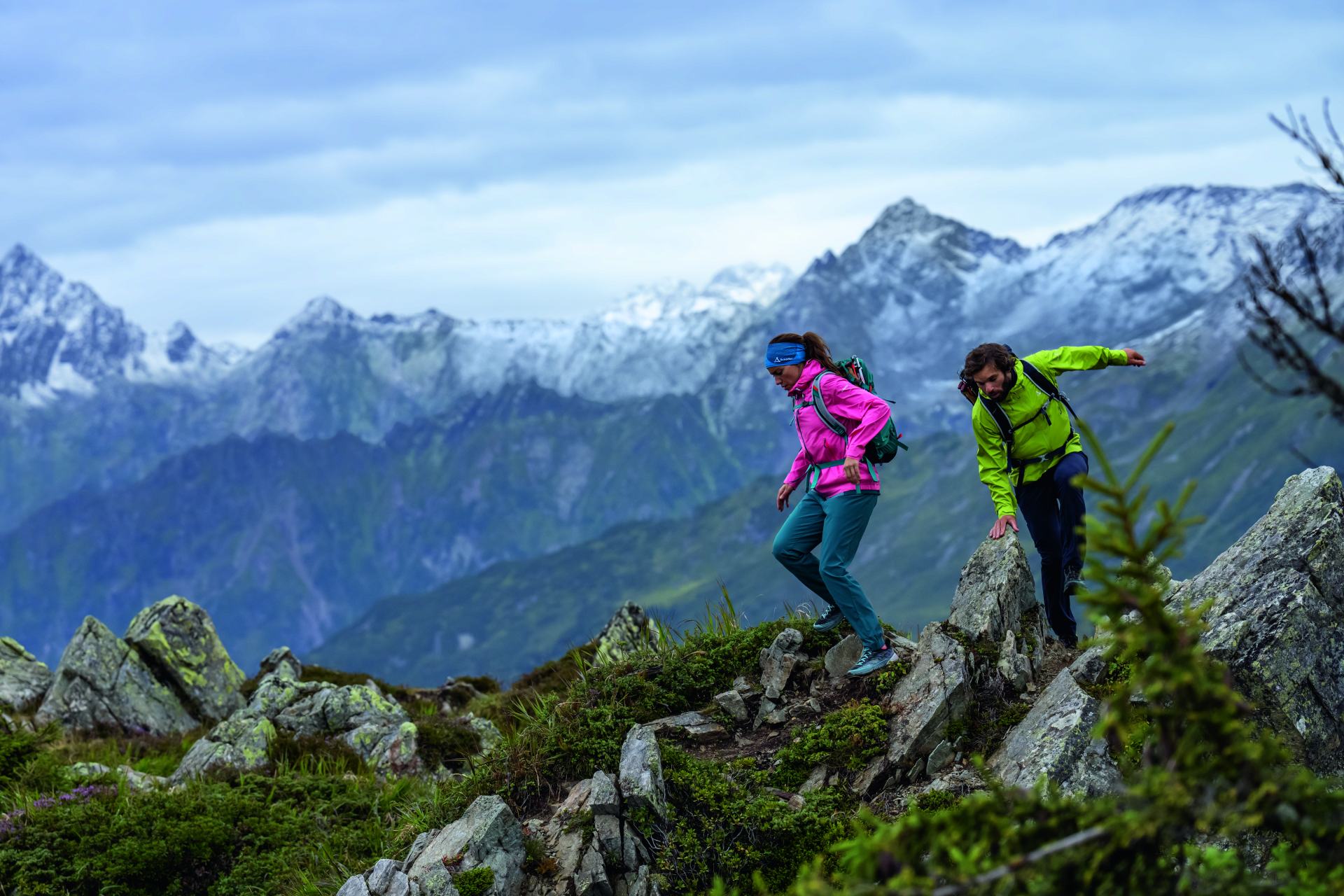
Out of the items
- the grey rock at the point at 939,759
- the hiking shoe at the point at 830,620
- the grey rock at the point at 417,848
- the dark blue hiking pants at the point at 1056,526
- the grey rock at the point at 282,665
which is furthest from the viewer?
the grey rock at the point at 282,665

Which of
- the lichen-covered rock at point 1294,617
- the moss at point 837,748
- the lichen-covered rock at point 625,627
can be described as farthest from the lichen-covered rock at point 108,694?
the lichen-covered rock at point 1294,617

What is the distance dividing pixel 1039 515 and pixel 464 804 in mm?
7332

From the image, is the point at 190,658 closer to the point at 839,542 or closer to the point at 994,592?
the point at 839,542

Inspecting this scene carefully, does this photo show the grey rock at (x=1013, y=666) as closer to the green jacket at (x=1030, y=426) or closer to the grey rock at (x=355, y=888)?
the green jacket at (x=1030, y=426)

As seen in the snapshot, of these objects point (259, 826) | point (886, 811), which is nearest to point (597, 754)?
point (886, 811)

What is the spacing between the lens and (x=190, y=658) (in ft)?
82.5

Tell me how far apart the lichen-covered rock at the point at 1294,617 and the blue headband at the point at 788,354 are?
15.4ft

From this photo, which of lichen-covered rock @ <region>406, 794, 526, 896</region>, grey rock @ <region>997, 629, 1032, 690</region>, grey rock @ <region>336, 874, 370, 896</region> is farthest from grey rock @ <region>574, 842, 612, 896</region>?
grey rock @ <region>997, 629, 1032, 690</region>

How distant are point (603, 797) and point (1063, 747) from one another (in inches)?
168

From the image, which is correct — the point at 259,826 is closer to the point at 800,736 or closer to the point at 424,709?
the point at 800,736

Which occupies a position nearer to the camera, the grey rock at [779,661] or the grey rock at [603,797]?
the grey rock at [603,797]

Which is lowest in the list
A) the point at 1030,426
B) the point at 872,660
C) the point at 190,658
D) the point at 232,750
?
the point at 872,660

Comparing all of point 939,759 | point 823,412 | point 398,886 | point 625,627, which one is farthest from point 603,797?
point 625,627

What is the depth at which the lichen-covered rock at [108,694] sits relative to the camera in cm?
2309
